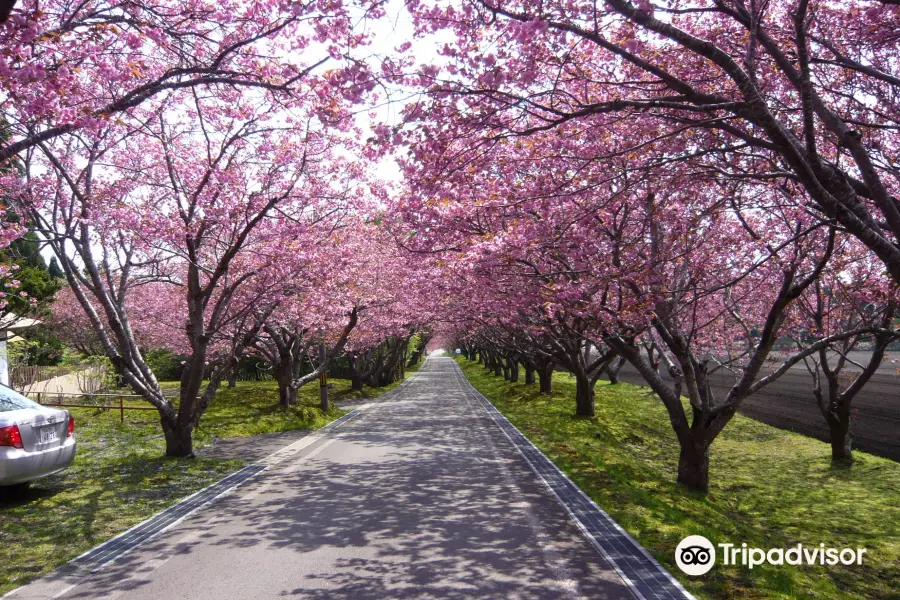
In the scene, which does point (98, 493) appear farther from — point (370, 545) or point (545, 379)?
point (545, 379)

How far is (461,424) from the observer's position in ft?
53.5

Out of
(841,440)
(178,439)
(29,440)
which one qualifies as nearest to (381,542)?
(29,440)

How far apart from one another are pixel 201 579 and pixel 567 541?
11.2ft

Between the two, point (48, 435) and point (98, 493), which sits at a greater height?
point (48, 435)

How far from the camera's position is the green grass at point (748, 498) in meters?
5.55

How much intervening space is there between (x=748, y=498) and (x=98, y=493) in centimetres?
1031

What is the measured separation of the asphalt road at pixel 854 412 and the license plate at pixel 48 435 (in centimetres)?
1560

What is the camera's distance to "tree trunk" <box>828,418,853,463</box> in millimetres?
12906

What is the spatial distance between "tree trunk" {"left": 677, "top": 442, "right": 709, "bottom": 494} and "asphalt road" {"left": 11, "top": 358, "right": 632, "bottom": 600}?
2.77m

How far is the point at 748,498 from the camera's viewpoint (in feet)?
32.7

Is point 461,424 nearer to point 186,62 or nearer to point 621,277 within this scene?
point 621,277

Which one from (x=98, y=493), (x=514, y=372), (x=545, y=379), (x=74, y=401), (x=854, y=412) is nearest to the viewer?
(x=98, y=493)

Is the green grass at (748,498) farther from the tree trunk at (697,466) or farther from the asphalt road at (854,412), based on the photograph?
the asphalt road at (854,412)

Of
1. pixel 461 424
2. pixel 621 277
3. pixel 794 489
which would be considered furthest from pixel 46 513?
pixel 794 489
